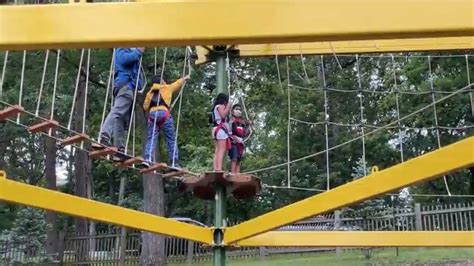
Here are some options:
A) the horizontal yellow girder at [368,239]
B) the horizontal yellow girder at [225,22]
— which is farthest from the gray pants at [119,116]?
the horizontal yellow girder at [225,22]

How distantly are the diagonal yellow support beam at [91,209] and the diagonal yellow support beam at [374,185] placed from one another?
398 millimetres

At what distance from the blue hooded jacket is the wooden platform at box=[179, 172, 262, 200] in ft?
3.16

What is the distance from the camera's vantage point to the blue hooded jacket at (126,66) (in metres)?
5.78

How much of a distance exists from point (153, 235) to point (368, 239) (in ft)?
33.1

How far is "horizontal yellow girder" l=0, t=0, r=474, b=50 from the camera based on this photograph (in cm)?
219

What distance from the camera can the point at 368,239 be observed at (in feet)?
19.2

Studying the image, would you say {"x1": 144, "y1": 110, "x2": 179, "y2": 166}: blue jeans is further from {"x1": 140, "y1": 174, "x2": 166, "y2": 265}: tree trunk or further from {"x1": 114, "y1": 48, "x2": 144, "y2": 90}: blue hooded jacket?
{"x1": 140, "y1": 174, "x2": 166, "y2": 265}: tree trunk

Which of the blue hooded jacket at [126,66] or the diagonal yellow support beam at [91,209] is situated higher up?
the blue hooded jacket at [126,66]

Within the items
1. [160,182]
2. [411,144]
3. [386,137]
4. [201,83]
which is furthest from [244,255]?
[411,144]

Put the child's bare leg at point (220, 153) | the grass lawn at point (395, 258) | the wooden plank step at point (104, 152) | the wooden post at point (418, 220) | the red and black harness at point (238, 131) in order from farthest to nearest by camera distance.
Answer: the wooden post at point (418, 220), the grass lawn at point (395, 258), the red and black harness at point (238, 131), the child's bare leg at point (220, 153), the wooden plank step at point (104, 152)

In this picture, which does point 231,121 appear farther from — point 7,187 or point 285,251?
point 285,251

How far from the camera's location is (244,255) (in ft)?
56.4

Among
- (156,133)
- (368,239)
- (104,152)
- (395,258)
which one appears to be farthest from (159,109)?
(395,258)

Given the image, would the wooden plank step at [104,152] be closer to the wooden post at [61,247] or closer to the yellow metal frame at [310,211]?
the yellow metal frame at [310,211]
